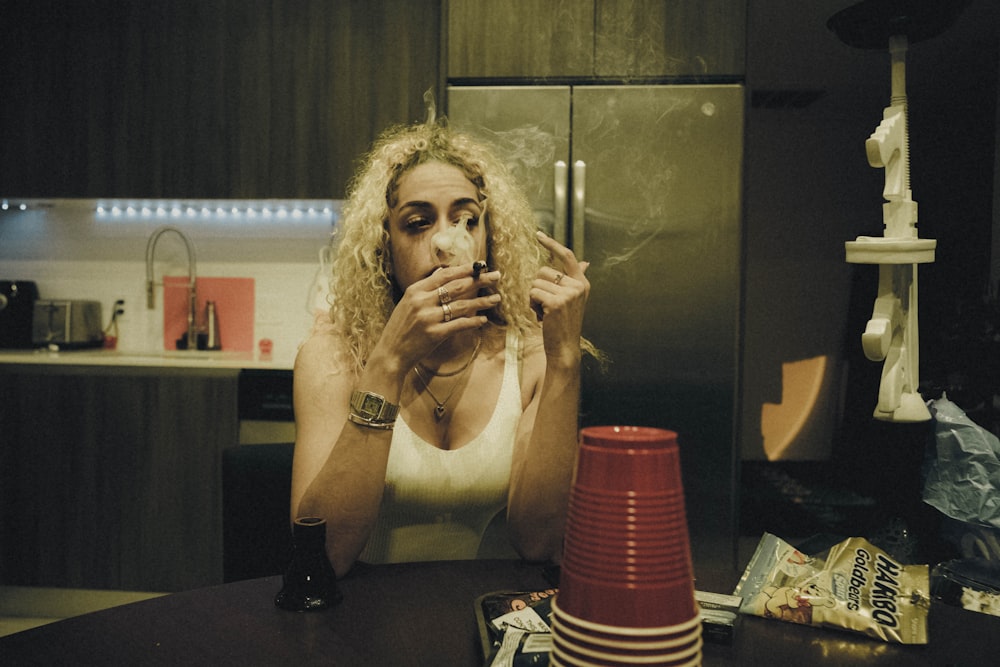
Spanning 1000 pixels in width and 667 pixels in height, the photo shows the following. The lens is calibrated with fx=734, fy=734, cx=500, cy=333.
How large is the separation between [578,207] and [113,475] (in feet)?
6.16

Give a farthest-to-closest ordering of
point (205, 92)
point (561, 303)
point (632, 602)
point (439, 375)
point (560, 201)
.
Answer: point (205, 92), point (560, 201), point (439, 375), point (561, 303), point (632, 602)

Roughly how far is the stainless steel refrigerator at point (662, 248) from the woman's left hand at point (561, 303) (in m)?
1.17

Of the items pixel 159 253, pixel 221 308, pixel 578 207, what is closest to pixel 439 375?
pixel 578 207

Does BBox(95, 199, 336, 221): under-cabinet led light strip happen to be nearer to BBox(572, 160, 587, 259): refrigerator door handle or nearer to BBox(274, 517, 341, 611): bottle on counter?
BBox(572, 160, 587, 259): refrigerator door handle

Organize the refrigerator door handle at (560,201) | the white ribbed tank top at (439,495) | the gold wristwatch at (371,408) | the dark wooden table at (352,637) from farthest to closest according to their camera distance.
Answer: the refrigerator door handle at (560,201) → the white ribbed tank top at (439,495) → the gold wristwatch at (371,408) → the dark wooden table at (352,637)

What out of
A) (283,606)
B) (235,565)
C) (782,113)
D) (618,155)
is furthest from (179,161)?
(782,113)

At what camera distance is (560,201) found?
2.29 metres

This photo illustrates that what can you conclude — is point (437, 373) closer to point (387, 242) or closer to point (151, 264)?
point (387, 242)

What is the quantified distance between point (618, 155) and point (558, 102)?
0.26m

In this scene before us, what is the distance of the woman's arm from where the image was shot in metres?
1.14

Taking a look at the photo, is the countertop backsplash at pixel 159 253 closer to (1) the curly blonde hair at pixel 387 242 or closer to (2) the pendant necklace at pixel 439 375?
(1) the curly blonde hair at pixel 387 242

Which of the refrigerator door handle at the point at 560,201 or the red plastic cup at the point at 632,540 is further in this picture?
the refrigerator door handle at the point at 560,201

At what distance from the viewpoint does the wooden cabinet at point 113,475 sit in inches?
102

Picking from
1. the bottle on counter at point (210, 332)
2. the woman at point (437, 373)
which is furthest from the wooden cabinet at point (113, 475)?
the woman at point (437, 373)
